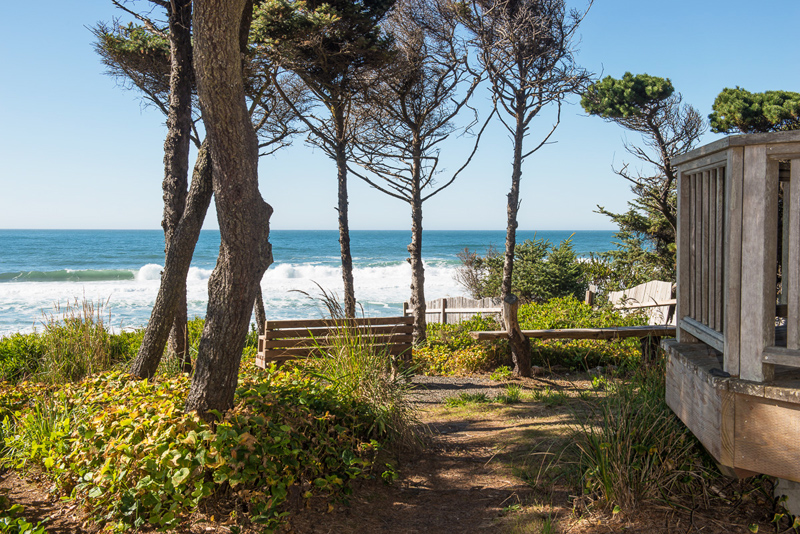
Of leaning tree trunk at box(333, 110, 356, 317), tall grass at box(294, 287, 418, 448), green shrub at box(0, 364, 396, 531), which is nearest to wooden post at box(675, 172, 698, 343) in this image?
Answer: tall grass at box(294, 287, 418, 448)

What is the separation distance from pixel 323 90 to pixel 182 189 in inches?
140

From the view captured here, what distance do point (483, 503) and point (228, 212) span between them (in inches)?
87.9

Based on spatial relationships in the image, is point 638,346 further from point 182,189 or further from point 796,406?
point 182,189

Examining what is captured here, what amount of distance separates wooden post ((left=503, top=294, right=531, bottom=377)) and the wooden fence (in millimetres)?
4612

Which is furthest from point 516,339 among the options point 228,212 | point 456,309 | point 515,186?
point 456,309

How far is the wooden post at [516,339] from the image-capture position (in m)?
6.79

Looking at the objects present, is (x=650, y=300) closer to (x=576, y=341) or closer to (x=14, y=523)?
(x=576, y=341)

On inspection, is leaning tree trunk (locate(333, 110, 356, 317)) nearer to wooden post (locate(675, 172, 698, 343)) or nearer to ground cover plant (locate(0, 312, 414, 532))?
ground cover plant (locate(0, 312, 414, 532))

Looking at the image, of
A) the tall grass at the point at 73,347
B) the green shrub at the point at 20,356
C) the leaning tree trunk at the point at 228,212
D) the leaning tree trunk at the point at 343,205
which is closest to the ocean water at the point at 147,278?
the leaning tree trunk at the point at 343,205

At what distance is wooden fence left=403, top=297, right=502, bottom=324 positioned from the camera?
39.9 ft

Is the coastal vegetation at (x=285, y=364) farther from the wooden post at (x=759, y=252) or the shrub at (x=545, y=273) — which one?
the shrub at (x=545, y=273)

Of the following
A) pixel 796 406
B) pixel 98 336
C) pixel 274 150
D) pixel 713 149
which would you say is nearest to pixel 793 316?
pixel 796 406

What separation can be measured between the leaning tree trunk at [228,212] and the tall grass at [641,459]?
2085 millimetres

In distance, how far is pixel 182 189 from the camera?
194 inches
